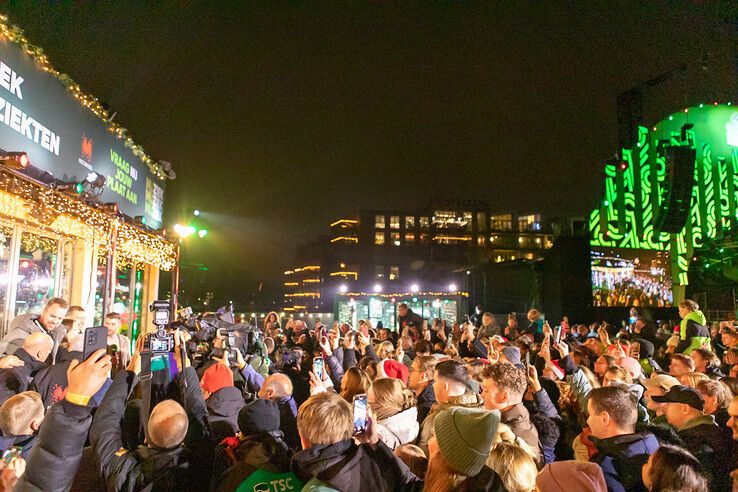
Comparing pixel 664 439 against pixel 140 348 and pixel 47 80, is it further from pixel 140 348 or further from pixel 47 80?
pixel 47 80

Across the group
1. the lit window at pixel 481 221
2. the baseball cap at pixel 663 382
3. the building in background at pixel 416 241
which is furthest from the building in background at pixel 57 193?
the lit window at pixel 481 221

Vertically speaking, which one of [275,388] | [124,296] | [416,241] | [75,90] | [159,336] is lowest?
[275,388]

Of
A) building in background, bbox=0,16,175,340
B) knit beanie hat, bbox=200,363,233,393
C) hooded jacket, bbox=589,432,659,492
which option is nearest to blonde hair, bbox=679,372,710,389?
hooded jacket, bbox=589,432,659,492

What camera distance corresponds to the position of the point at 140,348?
389cm

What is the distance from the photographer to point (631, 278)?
74.5 ft

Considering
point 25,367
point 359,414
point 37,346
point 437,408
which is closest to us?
point 359,414

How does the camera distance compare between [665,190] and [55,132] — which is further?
[665,190]

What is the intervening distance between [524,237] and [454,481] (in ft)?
275

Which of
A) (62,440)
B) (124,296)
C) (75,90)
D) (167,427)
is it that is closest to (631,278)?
(124,296)

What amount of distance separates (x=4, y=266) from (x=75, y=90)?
13.6 ft

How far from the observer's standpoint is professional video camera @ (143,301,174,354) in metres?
3.83

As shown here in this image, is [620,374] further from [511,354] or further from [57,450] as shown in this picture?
[57,450]

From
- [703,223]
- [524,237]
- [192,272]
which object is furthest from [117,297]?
[524,237]

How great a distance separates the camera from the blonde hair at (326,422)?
2.59m
